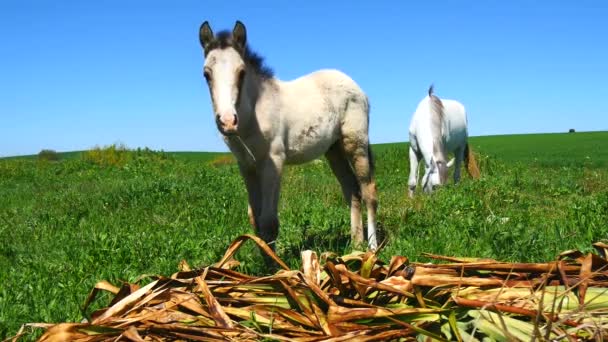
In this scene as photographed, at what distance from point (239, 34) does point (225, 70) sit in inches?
19.4

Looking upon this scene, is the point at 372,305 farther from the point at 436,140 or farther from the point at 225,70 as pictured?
the point at 436,140

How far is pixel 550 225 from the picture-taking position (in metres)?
6.27

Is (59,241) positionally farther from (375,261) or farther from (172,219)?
(375,261)

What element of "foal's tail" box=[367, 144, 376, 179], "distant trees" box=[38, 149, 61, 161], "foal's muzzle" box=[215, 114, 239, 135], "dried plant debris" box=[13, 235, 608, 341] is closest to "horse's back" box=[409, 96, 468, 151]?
"foal's tail" box=[367, 144, 376, 179]

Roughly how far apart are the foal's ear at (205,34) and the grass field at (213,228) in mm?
1857

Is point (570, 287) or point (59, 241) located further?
point (59, 241)

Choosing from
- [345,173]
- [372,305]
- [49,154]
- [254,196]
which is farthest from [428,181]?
[49,154]

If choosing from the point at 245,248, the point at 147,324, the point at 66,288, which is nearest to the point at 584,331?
the point at 147,324

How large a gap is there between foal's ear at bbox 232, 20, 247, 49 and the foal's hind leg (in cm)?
202

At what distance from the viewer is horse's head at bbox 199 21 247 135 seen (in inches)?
186

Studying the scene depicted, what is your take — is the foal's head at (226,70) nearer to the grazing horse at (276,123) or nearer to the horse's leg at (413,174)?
the grazing horse at (276,123)

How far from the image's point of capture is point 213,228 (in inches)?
261

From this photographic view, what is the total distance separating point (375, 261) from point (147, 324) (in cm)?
76

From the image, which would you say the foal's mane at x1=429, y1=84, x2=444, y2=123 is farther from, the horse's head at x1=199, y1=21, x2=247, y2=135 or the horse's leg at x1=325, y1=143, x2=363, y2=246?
the horse's head at x1=199, y1=21, x2=247, y2=135
